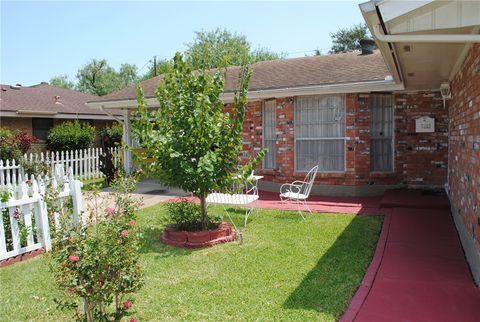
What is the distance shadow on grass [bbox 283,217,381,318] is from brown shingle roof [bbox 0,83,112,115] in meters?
16.8

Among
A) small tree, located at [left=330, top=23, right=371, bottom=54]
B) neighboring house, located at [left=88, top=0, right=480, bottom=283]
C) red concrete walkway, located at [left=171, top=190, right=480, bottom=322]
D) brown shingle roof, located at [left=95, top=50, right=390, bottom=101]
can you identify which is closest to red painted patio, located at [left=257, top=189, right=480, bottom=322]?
red concrete walkway, located at [left=171, top=190, right=480, bottom=322]

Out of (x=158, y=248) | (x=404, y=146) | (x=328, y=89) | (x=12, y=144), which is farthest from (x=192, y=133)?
(x=12, y=144)

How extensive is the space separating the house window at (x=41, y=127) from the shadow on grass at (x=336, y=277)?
17620mm

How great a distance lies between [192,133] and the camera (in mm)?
Answer: 6383

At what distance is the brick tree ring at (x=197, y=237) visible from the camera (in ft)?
21.2

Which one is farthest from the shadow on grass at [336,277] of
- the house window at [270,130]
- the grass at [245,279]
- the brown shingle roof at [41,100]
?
the brown shingle roof at [41,100]

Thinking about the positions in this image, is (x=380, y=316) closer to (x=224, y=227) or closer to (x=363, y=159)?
(x=224, y=227)

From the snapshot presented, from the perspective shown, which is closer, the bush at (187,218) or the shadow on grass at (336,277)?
the shadow on grass at (336,277)

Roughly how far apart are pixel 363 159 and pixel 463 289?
238 inches

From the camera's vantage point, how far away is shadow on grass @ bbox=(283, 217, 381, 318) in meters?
4.15

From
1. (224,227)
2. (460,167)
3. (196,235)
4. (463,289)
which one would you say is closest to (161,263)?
(196,235)

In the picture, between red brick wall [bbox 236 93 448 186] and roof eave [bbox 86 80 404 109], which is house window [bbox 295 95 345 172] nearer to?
red brick wall [bbox 236 93 448 186]

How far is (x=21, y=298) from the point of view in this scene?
4.58 metres

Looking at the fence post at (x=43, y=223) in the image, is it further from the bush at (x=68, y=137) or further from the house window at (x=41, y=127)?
the house window at (x=41, y=127)
